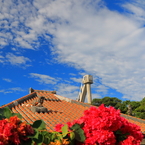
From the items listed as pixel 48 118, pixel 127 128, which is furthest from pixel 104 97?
pixel 127 128

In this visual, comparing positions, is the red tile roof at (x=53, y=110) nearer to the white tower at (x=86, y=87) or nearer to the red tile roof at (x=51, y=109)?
the red tile roof at (x=51, y=109)

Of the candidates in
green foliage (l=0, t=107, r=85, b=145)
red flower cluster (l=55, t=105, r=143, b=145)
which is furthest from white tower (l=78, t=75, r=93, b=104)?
green foliage (l=0, t=107, r=85, b=145)

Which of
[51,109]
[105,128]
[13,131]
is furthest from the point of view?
[51,109]

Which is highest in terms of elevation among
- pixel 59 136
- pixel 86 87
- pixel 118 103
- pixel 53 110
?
pixel 86 87

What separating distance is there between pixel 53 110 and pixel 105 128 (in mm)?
7074

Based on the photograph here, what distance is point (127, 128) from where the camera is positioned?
3451 mm

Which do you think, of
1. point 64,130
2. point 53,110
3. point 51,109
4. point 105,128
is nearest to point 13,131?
point 64,130

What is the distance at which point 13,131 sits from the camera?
2.56 metres

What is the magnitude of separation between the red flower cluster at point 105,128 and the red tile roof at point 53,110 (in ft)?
14.1

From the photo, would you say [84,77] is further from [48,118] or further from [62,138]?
[62,138]

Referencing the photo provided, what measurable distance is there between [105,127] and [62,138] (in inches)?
27.5

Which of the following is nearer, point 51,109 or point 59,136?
point 59,136

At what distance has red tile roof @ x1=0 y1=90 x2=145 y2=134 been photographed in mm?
8375

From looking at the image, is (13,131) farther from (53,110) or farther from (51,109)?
(51,109)
